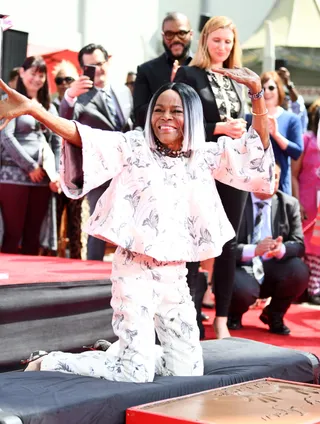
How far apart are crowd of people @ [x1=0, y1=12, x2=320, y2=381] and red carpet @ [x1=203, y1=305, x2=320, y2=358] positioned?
0.09 meters

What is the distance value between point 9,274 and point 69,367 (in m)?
0.81

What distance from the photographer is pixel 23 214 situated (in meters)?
5.12

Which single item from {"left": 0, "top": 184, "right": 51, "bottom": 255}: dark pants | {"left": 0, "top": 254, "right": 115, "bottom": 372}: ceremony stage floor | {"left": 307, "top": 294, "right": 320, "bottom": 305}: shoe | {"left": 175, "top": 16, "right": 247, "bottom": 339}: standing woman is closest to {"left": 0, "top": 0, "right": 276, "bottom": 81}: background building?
{"left": 0, "top": 184, "right": 51, "bottom": 255}: dark pants

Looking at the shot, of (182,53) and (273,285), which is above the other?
(182,53)

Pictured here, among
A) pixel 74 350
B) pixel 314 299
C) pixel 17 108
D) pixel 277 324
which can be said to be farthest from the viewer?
pixel 314 299

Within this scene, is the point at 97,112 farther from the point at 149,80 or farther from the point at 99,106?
the point at 149,80

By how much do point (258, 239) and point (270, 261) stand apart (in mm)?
127

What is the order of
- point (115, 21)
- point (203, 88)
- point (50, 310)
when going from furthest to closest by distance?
1. point (115, 21)
2. point (203, 88)
3. point (50, 310)

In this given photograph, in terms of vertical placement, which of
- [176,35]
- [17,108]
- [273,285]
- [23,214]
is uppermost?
[176,35]

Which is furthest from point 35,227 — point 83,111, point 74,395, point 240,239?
point 74,395

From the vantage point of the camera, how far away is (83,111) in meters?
4.89

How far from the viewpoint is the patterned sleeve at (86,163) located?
8.91 ft

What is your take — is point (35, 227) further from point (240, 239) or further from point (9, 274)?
point (9, 274)

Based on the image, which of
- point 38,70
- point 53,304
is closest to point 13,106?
point 53,304
